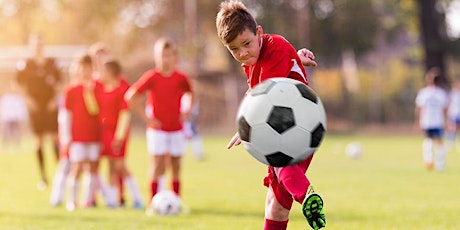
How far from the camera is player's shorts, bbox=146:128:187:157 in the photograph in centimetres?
918

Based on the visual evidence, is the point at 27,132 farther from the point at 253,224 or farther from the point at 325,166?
the point at 253,224

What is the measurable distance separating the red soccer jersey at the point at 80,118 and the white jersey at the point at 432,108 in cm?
836

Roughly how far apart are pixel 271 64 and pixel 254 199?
19.4 ft

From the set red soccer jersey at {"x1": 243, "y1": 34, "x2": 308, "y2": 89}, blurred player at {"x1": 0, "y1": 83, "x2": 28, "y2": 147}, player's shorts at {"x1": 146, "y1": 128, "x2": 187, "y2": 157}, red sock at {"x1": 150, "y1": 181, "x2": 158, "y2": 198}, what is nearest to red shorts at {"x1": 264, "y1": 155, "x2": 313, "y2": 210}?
red soccer jersey at {"x1": 243, "y1": 34, "x2": 308, "y2": 89}

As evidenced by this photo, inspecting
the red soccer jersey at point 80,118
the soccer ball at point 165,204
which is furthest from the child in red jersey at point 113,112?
the soccer ball at point 165,204

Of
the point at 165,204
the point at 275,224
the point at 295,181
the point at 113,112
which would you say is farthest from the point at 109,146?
the point at 295,181

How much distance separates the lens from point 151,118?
9.26 meters

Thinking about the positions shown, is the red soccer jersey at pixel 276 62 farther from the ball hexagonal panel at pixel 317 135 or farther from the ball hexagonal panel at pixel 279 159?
the ball hexagonal panel at pixel 279 159

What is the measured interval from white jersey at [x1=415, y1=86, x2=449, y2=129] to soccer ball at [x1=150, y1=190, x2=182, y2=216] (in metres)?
8.56

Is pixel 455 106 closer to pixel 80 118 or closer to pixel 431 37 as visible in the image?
pixel 431 37

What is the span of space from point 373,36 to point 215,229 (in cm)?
3576

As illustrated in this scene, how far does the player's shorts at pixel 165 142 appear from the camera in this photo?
30.1ft

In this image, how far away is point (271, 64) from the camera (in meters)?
5.09

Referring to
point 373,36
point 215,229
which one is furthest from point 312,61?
point 373,36
